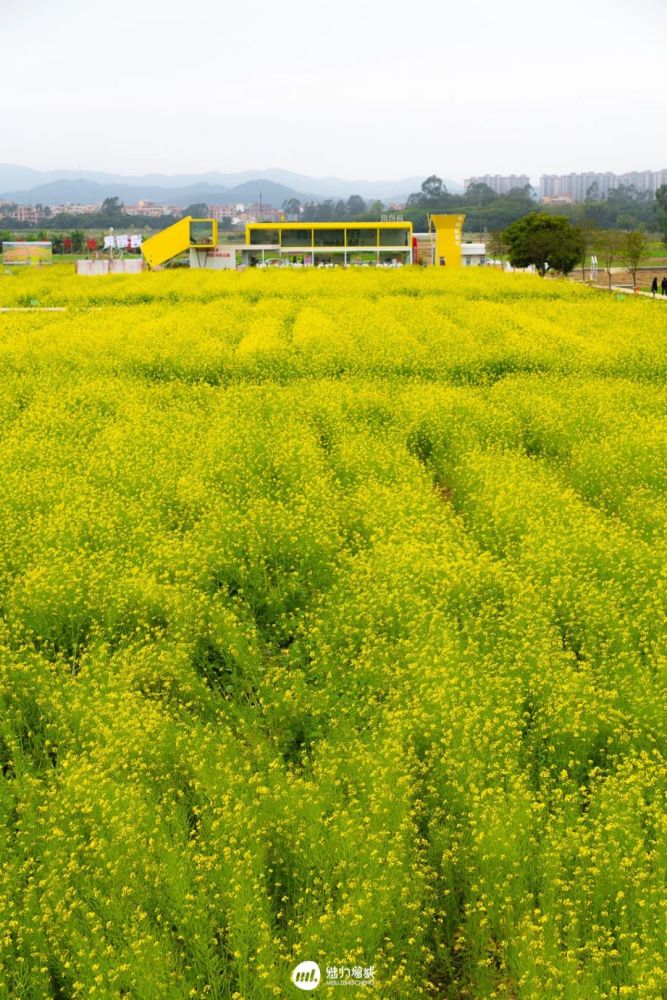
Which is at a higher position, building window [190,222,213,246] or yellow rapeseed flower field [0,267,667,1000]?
building window [190,222,213,246]

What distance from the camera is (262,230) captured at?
2763 inches

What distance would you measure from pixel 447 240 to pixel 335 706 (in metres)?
62.1

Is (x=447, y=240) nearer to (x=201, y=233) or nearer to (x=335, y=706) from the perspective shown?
(x=201, y=233)

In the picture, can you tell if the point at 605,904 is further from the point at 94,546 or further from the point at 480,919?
the point at 94,546

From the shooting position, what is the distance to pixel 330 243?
7062 centimetres

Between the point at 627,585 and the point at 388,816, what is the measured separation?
3653 millimetres

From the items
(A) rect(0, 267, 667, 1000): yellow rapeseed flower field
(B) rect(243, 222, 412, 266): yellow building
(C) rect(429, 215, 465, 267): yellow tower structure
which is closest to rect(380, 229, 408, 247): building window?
(B) rect(243, 222, 412, 266): yellow building

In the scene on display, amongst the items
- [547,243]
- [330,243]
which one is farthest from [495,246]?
[547,243]

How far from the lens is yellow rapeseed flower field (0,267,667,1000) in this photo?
13.6ft

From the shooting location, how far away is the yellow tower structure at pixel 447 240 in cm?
6253

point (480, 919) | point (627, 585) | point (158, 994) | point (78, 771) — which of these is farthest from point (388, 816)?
point (627, 585)
